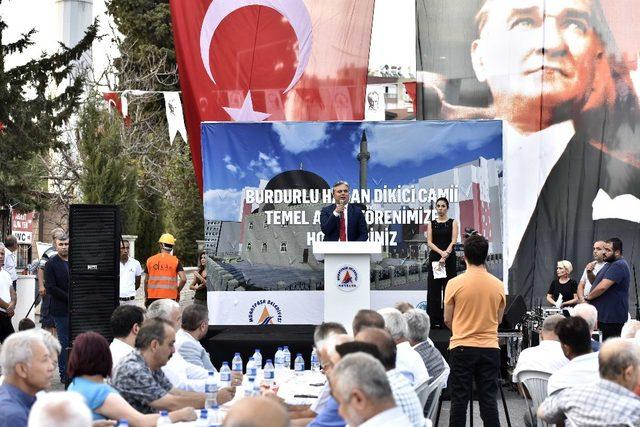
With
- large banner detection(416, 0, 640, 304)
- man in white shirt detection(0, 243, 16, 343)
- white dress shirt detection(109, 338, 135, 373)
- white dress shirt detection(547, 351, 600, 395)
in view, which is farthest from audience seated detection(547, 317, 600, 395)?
large banner detection(416, 0, 640, 304)

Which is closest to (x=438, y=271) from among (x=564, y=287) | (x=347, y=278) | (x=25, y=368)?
(x=347, y=278)

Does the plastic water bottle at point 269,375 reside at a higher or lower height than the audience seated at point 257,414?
lower

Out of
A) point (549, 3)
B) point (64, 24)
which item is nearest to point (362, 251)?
point (549, 3)

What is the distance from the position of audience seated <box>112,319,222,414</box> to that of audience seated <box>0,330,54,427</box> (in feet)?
3.43

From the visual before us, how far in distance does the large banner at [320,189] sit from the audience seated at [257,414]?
9431mm

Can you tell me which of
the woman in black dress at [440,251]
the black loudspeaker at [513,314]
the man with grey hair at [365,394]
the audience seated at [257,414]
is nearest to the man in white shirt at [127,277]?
the woman in black dress at [440,251]

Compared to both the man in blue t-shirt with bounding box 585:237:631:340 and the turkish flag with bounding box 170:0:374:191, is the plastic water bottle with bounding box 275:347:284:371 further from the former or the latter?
the turkish flag with bounding box 170:0:374:191

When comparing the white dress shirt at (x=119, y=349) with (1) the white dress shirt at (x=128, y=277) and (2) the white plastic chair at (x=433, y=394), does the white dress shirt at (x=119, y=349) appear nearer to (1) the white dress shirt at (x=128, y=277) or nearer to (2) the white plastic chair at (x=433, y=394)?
(2) the white plastic chair at (x=433, y=394)

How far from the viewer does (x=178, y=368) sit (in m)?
7.48

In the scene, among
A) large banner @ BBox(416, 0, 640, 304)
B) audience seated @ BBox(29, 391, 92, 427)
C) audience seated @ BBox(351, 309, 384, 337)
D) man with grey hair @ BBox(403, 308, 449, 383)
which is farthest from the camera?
large banner @ BBox(416, 0, 640, 304)

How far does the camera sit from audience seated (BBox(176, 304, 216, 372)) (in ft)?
26.1

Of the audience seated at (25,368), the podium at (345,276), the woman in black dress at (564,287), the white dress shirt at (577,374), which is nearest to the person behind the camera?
the audience seated at (25,368)

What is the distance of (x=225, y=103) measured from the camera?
1437 cm

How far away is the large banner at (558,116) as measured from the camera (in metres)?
14.2
